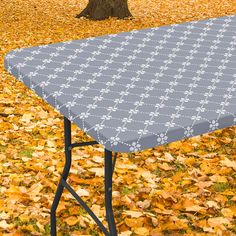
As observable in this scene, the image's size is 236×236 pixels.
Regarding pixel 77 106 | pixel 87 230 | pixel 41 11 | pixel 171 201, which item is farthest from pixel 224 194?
pixel 41 11

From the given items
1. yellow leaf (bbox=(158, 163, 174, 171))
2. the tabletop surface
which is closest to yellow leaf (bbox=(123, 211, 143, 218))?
yellow leaf (bbox=(158, 163, 174, 171))

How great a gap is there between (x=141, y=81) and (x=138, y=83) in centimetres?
3

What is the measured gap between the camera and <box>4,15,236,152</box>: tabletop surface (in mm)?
2145

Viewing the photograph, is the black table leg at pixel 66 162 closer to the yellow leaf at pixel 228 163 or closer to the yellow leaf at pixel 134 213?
the yellow leaf at pixel 134 213

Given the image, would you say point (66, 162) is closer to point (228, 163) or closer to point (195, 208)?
point (195, 208)

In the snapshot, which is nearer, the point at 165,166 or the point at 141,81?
the point at 141,81

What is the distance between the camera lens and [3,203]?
12.5 feet

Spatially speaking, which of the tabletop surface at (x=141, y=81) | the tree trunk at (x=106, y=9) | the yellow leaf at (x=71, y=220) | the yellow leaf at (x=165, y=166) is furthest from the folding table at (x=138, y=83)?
the tree trunk at (x=106, y=9)

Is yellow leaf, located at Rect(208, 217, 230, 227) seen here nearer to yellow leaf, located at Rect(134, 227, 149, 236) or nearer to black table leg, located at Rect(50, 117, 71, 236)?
yellow leaf, located at Rect(134, 227, 149, 236)

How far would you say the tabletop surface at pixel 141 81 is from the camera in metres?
2.14

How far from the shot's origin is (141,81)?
257 cm

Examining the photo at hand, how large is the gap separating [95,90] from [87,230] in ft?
4.57

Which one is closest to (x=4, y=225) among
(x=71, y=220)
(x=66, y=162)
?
(x=71, y=220)

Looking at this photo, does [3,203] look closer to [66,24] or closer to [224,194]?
[224,194]
